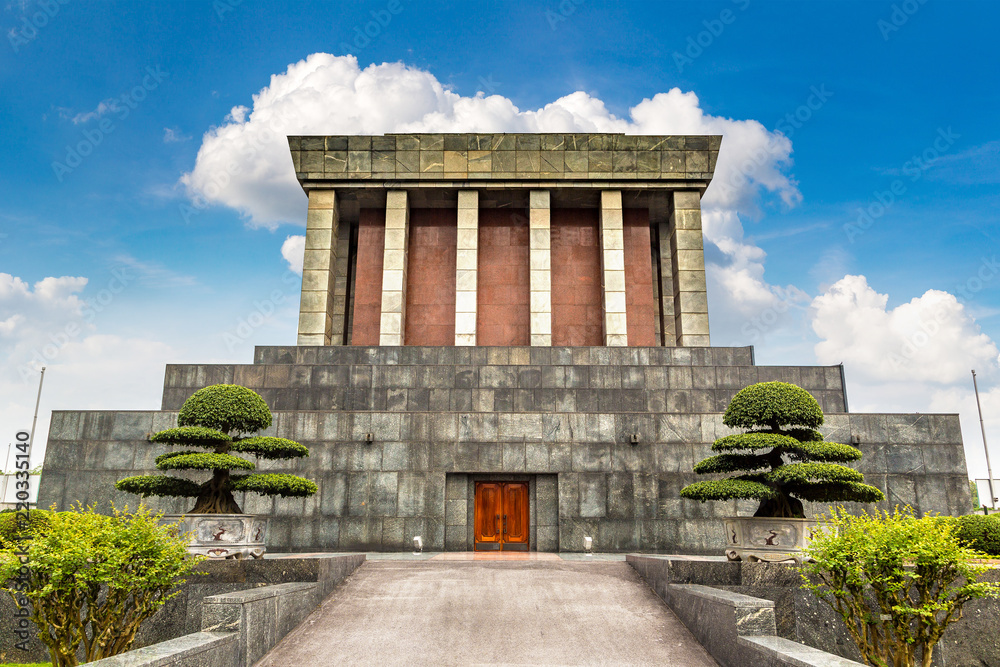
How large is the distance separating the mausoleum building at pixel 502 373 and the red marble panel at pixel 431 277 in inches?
3.1

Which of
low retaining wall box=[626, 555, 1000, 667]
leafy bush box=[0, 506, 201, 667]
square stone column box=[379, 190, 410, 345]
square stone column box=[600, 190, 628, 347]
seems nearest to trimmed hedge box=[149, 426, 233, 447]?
leafy bush box=[0, 506, 201, 667]

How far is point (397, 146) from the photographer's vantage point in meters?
27.2

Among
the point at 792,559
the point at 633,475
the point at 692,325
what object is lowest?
the point at 792,559

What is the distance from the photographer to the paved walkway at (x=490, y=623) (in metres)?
9.03

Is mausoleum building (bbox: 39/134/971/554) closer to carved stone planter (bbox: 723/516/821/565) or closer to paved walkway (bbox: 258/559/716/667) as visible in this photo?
paved walkway (bbox: 258/559/716/667)

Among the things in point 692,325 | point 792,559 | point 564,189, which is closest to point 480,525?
point 792,559

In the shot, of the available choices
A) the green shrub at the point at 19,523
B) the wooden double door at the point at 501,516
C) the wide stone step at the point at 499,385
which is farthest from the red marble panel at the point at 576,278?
the green shrub at the point at 19,523

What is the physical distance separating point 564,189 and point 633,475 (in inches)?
505

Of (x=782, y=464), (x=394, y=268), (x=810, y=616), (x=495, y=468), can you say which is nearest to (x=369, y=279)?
(x=394, y=268)

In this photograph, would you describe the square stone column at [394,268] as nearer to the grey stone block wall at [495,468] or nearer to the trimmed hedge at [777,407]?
the grey stone block wall at [495,468]

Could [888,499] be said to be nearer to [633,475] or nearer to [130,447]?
[633,475]

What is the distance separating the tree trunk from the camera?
41.5 ft

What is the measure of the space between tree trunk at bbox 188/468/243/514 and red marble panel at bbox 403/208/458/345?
13.9 meters

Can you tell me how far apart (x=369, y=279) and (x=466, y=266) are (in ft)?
12.5
